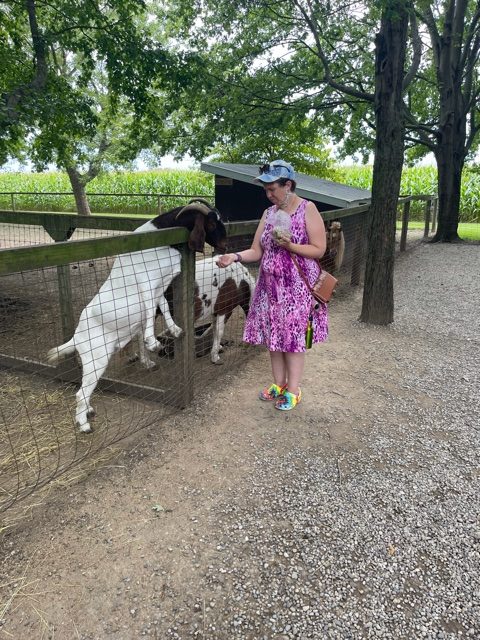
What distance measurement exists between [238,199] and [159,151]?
289 centimetres

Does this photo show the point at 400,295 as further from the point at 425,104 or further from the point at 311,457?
the point at 425,104

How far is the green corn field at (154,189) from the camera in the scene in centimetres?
2367

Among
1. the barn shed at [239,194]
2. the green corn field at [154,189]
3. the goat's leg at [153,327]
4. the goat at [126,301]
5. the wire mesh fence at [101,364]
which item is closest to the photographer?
the wire mesh fence at [101,364]

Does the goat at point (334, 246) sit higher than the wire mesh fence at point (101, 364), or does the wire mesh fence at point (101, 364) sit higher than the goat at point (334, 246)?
the goat at point (334, 246)

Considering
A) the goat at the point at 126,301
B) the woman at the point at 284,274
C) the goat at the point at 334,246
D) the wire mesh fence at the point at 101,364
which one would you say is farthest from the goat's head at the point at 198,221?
the goat at the point at 334,246

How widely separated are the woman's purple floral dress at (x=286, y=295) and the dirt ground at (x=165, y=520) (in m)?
0.64

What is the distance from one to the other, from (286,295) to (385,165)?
3.19 m

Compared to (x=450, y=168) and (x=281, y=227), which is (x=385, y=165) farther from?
(x=450, y=168)

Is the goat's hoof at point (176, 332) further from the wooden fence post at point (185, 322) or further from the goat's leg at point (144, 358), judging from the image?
the goat's leg at point (144, 358)

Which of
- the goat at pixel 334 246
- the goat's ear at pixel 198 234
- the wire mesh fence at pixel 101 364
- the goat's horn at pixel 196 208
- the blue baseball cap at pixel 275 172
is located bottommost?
the wire mesh fence at pixel 101 364

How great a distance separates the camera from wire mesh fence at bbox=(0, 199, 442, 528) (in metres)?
2.83

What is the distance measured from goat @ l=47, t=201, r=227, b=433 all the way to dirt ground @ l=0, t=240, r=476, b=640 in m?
0.61

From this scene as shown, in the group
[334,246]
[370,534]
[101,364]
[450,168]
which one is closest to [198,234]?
[101,364]

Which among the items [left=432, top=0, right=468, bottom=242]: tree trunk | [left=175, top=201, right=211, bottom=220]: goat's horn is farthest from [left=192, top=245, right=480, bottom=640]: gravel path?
[left=432, top=0, right=468, bottom=242]: tree trunk
